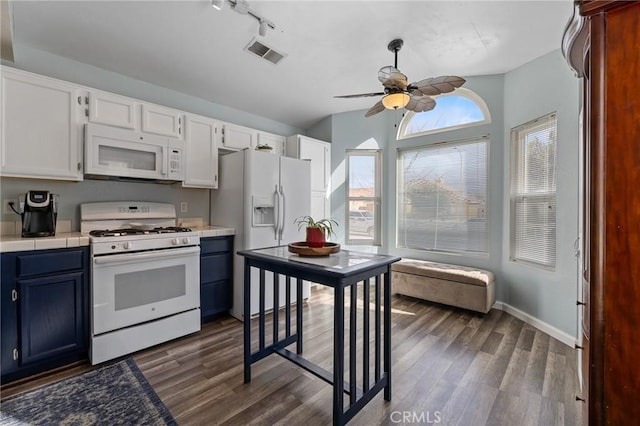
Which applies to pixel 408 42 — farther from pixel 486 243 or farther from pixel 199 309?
pixel 199 309

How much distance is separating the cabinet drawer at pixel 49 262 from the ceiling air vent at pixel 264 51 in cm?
226

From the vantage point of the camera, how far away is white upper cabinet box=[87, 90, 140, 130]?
2502 mm

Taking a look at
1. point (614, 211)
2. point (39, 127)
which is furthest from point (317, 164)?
point (614, 211)

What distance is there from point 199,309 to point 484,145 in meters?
3.84

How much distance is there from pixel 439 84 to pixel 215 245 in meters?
2.59

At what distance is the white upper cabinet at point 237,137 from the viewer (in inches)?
134

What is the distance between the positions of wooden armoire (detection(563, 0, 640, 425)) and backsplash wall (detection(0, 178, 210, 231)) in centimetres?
340

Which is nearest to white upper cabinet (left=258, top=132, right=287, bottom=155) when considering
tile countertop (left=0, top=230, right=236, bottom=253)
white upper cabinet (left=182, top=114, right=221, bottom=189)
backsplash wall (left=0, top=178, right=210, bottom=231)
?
white upper cabinet (left=182, top=114, right=221, bottom=189)

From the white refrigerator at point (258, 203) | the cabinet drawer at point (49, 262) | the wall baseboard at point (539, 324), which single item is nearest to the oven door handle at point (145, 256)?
the cabinet drawer at point (49, 262)

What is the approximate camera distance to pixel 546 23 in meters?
2.29

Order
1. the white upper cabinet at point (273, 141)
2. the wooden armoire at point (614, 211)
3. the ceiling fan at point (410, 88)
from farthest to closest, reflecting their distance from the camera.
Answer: the white upper cabinet at point (273, 141)
the ceiling fan at point (410, 88)
the wooden armoire at point (614, 211)

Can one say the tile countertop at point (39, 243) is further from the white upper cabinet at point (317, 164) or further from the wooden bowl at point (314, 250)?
the white upper cabinet at point (317, 164)

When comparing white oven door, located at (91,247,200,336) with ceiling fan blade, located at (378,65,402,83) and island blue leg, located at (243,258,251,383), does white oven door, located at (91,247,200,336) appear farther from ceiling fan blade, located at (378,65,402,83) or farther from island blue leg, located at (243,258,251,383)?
ceiling fan blade, located at (378,65,402,83)

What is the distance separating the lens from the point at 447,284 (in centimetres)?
328
